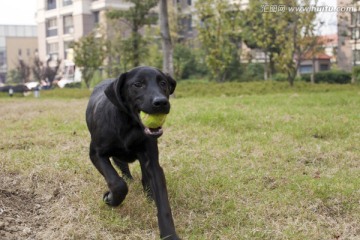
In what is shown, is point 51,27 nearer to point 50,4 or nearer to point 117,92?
point 50,4

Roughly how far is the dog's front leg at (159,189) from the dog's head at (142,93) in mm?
308

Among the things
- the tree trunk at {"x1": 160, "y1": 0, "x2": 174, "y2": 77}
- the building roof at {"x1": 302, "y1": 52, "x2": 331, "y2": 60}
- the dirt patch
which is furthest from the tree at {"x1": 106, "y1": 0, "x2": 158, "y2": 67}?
the dirt patch

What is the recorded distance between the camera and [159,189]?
10.9 feet

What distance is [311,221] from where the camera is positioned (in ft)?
11.6

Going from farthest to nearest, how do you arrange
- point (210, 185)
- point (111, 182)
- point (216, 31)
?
point (216, 31) → point (210, 185) → point (111, 182)

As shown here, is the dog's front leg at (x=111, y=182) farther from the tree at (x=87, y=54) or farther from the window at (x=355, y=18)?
the tree at (x=87, y=54)

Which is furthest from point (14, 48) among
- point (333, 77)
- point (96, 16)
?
point (333, 77)

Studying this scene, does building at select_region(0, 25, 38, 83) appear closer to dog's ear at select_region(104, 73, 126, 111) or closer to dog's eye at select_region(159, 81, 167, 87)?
Answer: dog's ear at select_region(104, 73, 126, 111)

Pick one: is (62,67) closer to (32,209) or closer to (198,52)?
(198,52)

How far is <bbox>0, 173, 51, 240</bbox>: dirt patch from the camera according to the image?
10.5ft

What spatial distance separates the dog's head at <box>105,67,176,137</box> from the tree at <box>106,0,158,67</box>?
725 inches

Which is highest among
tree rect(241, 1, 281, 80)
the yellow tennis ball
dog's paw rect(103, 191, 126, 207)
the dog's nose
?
tree rect(241, 1, 281, 80)

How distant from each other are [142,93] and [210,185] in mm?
1390

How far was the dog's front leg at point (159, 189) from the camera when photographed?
3119 mm
